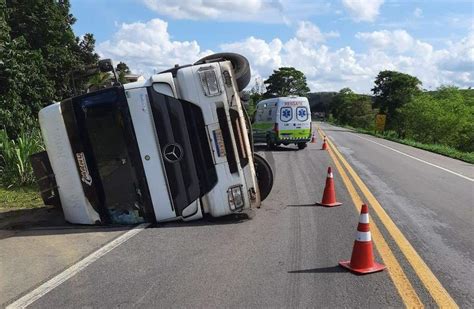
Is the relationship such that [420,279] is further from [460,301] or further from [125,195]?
[125,195]

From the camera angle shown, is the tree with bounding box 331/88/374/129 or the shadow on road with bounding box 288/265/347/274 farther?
the tree with bounding box 331/88/374/129

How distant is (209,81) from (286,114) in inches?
589

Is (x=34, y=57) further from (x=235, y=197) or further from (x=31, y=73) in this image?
(x=235, y=197)

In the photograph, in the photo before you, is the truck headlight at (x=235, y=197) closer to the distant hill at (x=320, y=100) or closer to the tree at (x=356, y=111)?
the tree at (x=356, y=111)

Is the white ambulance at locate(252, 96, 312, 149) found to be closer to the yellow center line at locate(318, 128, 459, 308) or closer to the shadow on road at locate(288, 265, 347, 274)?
the yellow center line at locate(318, 128, 459, 308)

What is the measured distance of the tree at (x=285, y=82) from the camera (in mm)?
125438

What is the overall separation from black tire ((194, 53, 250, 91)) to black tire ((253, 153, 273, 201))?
4.18 ft

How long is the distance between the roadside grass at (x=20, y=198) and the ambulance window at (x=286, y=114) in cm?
1284

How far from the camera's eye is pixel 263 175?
8.28 m

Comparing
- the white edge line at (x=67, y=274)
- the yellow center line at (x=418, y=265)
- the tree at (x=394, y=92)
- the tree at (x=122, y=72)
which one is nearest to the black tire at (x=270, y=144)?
the tree at (x=122, y=72)

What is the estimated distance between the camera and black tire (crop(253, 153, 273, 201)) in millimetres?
8232

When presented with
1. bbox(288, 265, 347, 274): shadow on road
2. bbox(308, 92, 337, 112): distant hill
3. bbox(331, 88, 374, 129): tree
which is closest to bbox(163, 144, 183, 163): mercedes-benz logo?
bbox(288, 265, 347, 274): shadow on road

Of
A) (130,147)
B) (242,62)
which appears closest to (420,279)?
(130,147)

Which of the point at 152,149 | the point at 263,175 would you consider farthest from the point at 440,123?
the point at 152,149
